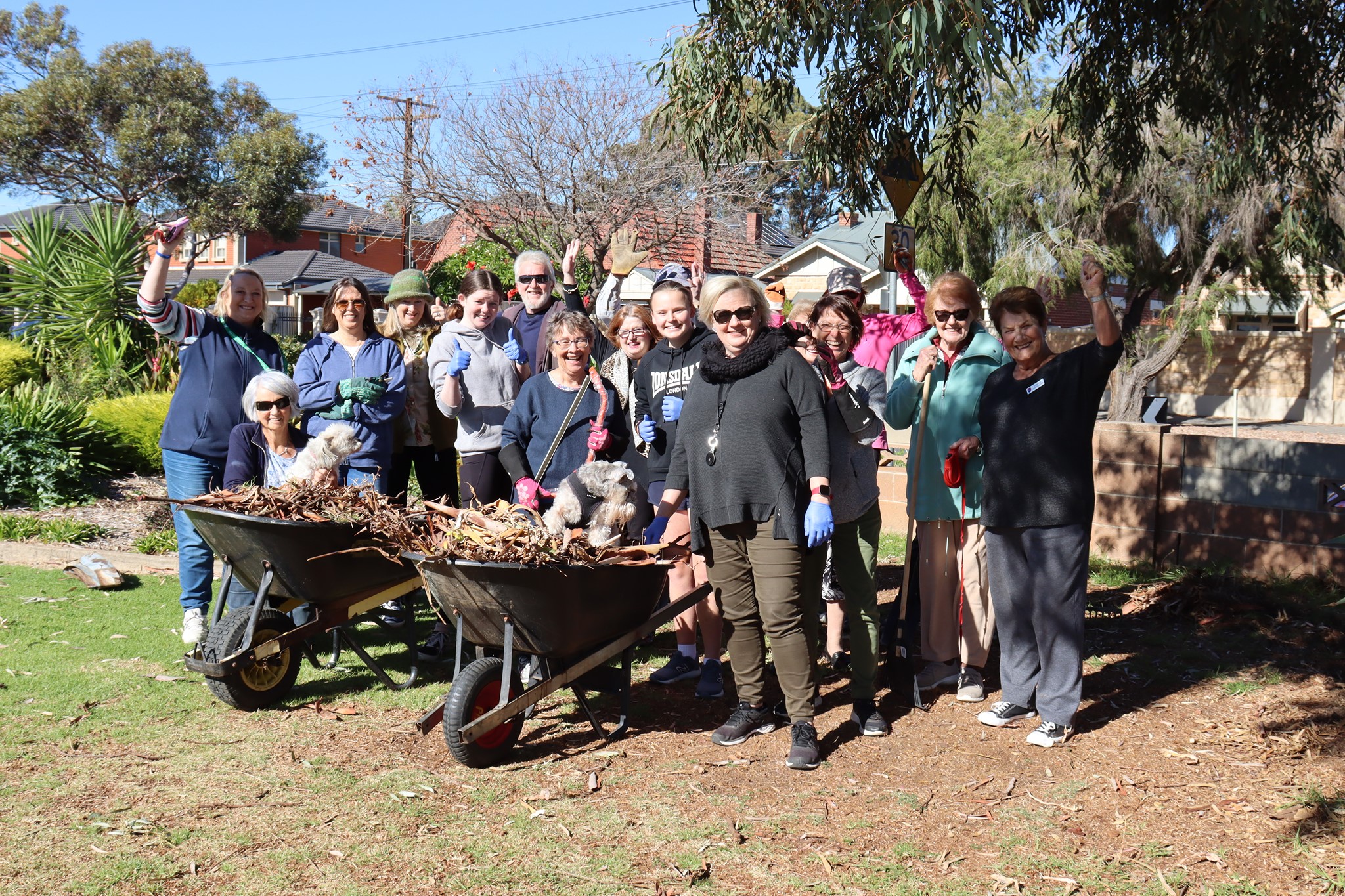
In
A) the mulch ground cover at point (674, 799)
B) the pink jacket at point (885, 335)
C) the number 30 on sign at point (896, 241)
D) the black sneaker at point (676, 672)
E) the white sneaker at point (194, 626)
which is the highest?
the number 30 on sign at point (896, 241)

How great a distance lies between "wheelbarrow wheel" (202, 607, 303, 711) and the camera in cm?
492

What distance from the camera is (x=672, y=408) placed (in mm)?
5184

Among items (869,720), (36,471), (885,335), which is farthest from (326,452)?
(36,471)

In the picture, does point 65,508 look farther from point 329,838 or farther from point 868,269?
point 868,269

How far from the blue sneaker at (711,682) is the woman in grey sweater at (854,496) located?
26.0 inches

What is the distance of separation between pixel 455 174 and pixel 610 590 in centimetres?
2252

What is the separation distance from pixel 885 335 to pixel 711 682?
6.90 ft

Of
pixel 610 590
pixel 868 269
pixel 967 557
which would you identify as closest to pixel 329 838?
pixel 610 590

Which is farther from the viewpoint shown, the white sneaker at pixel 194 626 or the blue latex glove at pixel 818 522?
the white sneaker at pixel 194 626

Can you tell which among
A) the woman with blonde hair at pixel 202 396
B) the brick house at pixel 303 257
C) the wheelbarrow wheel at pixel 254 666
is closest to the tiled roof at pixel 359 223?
the brick house at pixel 303 257

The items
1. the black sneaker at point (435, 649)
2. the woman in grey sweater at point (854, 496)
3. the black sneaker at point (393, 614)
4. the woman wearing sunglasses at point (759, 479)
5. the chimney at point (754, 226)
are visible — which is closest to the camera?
the woman wearing sunglasses at point (759, 479)

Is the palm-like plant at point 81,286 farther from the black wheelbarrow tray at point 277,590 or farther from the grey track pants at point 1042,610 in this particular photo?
the grey track pants at point 1042,610

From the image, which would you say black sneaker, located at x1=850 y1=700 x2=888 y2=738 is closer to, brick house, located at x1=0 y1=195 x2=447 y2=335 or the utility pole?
the utility pole

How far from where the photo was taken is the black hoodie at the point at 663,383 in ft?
17.3
